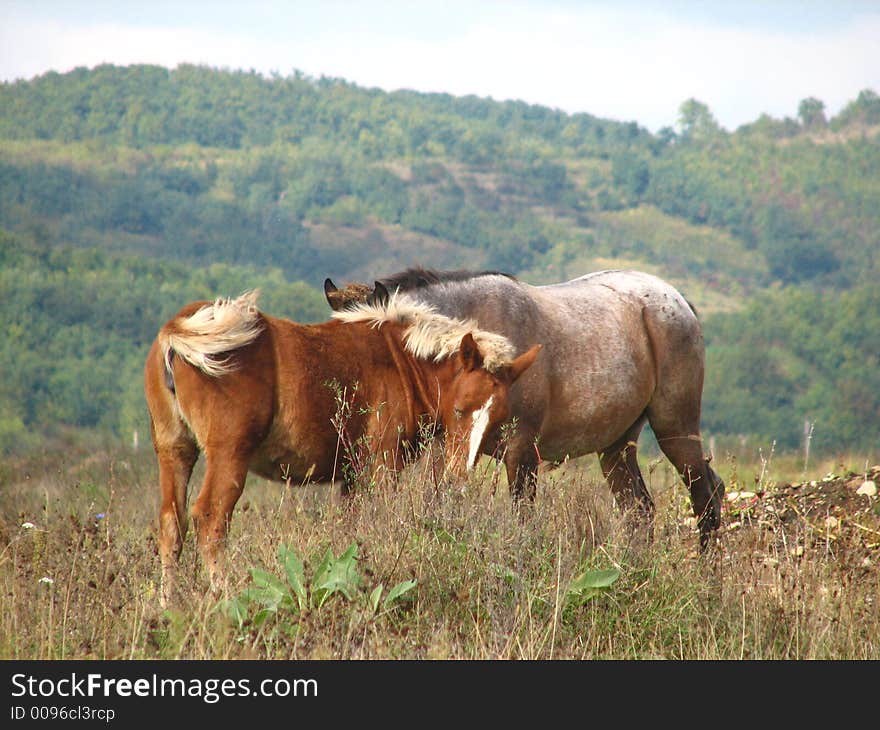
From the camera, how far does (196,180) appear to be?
10931 cm

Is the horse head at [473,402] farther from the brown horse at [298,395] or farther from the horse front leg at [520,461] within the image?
the horse front leg at [520,461]

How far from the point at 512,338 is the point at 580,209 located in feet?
381

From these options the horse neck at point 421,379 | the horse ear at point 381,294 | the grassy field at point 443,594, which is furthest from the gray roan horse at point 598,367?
the grassy field at point 443,594

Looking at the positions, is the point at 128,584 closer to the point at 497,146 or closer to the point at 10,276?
the point at 10,276

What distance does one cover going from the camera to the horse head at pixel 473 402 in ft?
20.6

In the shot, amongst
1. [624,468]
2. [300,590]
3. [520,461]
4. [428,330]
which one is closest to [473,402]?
[428,330]

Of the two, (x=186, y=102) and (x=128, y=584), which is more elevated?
(x=186, y=102)

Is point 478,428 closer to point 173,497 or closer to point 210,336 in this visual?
point 210,336

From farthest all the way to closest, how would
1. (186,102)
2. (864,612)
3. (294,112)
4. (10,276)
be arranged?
(294,112)
(186,102)
(10,276)
(864,612)

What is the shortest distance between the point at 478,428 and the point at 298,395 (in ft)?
3.57

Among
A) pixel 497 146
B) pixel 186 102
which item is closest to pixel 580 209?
pixel 497 146

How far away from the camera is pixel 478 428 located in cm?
631

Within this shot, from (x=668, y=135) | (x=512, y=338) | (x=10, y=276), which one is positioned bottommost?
(x=10, y=276)

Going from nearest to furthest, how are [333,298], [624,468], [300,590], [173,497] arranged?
[300,590], [173,497], [333,298], [624,468]
